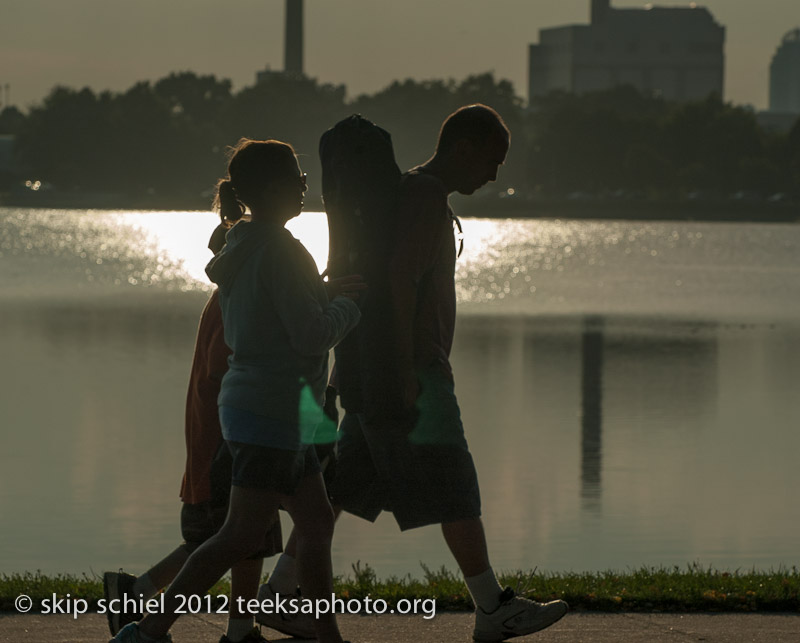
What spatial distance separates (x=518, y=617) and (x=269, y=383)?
43.8 inches

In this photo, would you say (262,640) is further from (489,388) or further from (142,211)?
(142,211)

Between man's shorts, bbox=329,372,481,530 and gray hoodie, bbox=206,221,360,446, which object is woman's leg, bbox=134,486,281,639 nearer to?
gray hoodie, bbox=206,221,360,446

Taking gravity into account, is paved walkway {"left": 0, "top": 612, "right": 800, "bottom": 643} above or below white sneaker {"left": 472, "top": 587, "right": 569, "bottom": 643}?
below

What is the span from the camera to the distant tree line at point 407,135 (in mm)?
139125

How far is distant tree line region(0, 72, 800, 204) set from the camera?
456 feet

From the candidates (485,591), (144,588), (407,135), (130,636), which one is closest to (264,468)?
(130,636)

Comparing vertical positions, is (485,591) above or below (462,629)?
above

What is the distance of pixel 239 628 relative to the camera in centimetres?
475

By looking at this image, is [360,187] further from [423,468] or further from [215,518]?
[215,518]

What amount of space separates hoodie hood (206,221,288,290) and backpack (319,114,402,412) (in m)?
0.36

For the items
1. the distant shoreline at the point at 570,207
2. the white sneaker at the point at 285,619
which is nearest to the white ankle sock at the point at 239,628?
the white sneaker at the point at 285,619

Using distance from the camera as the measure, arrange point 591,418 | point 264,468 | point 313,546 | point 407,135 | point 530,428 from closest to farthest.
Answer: point 264,468 → point 313,546 → point 530,428 → point 591,418 → point 407,135

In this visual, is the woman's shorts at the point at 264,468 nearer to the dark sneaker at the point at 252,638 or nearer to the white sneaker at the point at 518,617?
the dark sneaker at the point at 252,638

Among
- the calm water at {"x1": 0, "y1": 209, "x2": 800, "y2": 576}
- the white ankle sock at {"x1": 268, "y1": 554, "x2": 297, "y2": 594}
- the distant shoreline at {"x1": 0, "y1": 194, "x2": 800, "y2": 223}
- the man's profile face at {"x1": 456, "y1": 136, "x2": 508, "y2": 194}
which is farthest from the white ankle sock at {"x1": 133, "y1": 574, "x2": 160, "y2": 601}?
the distant shoreline at {"x1": 0, "y1": 194, "x2": 800, "y2": 223}
